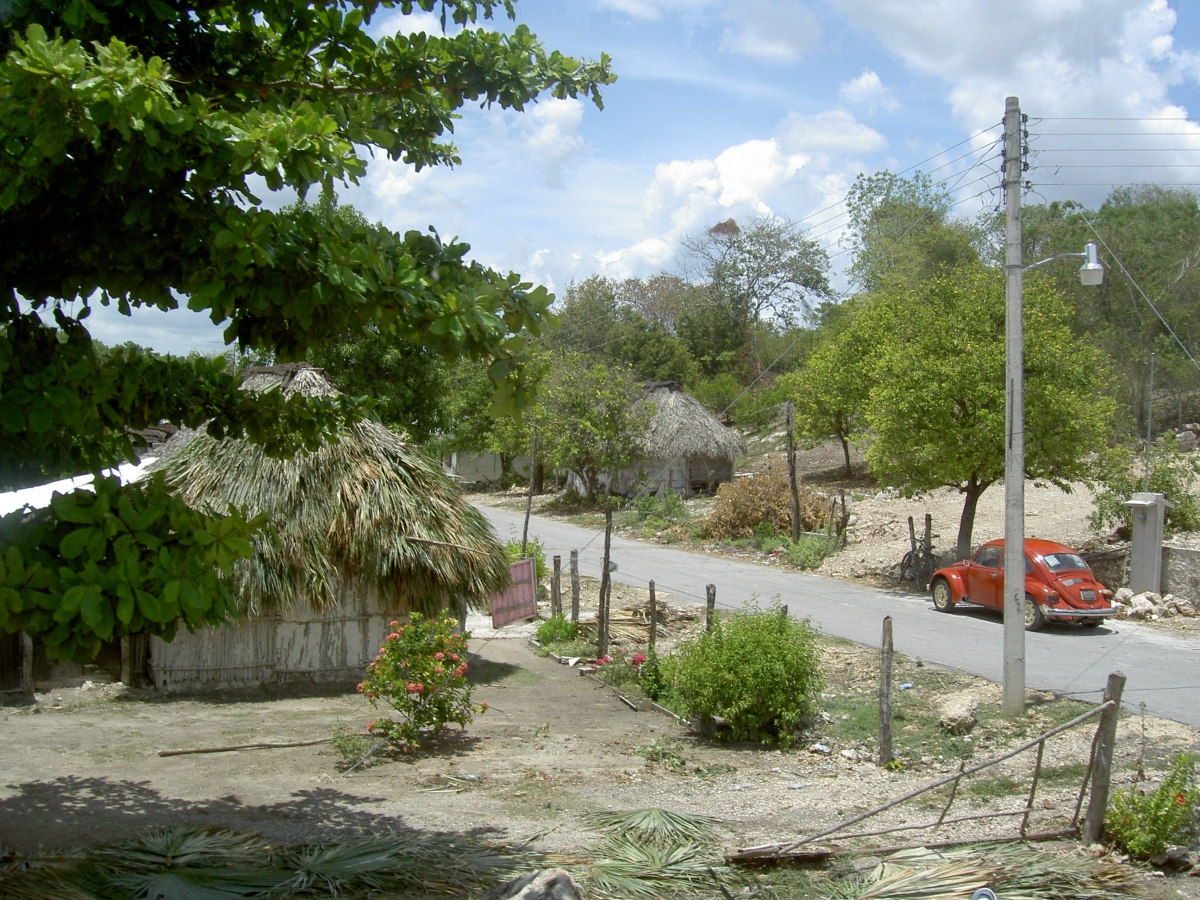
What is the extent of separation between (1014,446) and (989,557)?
654cm

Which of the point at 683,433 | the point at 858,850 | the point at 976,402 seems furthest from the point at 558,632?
the point at 683,433

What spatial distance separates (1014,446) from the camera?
11.1 meters

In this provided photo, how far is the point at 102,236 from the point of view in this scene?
14.9 ft

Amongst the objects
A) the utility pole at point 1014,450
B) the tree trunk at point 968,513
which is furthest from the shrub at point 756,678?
the tree trunk at point 968,513

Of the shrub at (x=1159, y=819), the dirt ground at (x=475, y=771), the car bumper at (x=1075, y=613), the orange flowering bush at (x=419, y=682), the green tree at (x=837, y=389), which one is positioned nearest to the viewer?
the shrub at (x=1159, y=819)

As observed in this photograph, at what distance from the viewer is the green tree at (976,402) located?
59.3 ft

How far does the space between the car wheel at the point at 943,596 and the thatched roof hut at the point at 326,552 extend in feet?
28.4

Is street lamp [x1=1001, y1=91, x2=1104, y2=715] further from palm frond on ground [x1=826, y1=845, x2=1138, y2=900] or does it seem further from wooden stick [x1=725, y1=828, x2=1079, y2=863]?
palm frond on ground [x1=826, y1=845, x2=1138, y2=900]

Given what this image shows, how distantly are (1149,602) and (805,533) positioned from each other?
10.3 metres

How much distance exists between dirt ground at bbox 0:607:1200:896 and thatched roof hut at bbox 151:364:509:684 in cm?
60

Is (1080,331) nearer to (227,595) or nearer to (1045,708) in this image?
(1045,708)

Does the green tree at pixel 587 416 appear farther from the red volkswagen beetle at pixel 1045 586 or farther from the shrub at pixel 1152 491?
the red volkswagen beetle at pixel 1045 586

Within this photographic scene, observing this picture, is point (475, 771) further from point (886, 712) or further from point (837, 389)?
point (837, 389)

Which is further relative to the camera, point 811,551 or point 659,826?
point 811,551
